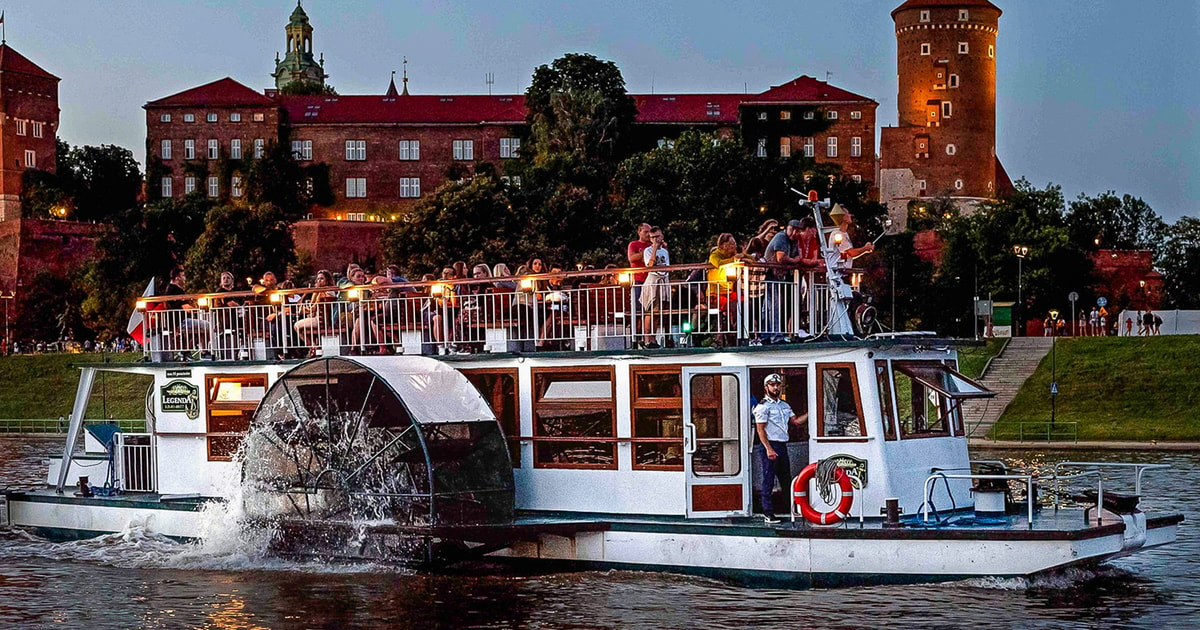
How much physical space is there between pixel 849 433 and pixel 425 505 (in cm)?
463

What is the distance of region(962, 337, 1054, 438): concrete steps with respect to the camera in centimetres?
4847

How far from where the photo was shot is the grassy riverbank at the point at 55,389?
200ft

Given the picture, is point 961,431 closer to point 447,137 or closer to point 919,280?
point 919,280

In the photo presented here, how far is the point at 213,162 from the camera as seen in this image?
4732 inches

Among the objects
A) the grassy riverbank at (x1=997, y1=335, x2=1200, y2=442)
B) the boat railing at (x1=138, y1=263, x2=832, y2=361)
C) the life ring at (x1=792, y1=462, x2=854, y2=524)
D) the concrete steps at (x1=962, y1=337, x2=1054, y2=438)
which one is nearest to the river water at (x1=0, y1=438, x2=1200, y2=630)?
the life ring at (x1=792, y1=462, x2=854, y2=524)

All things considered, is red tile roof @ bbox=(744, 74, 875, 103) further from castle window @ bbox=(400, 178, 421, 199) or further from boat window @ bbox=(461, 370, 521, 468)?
boat window @ bbox=(461, 370, 521, 468)

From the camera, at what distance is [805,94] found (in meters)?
118

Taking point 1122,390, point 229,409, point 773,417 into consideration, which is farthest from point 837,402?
point 1122,390

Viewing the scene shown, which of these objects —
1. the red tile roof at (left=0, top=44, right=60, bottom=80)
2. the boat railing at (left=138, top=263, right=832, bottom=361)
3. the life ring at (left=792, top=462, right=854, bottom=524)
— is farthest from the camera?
the red tile roof at (left=0, top=44, right=60, bottom=80)

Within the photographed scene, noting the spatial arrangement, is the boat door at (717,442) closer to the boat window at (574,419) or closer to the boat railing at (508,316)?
the boat railing at (508,316)

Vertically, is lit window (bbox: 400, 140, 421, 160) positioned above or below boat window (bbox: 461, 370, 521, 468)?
above

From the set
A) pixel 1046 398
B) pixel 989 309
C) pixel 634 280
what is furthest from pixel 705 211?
pixel 634 280

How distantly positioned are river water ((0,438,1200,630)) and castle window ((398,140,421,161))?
102 meters

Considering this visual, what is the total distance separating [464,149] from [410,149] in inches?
157
